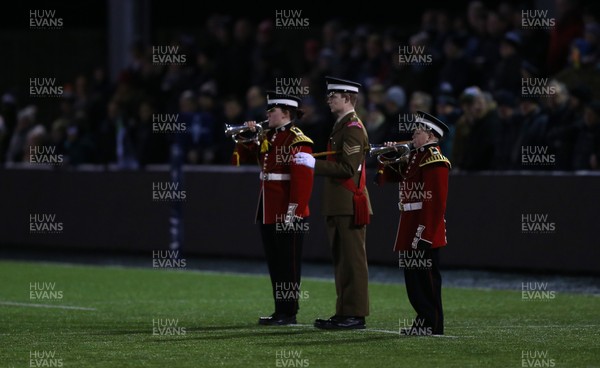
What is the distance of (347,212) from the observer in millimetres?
12500

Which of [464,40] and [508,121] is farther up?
[464,40]

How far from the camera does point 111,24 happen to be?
27.7 m

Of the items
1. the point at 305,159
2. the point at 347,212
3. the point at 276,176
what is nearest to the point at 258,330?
the point at 347,212

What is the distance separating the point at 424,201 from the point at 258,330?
78.2 inches

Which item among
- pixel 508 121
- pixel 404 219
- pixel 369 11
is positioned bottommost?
pixel 404 219

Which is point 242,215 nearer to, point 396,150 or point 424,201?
point 396,150

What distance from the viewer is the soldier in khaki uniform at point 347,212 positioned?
491 inches

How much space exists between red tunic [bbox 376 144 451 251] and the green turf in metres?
0.84

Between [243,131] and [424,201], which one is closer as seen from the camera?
[424,201]

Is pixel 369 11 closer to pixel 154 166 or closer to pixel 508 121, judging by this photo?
pixel 154 166

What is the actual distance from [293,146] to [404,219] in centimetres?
132

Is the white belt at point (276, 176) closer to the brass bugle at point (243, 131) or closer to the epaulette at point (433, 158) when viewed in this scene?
the brass bugle at point (243, 131)

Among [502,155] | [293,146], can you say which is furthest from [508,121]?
[293,146]

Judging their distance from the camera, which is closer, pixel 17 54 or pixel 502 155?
pixel 502 155
